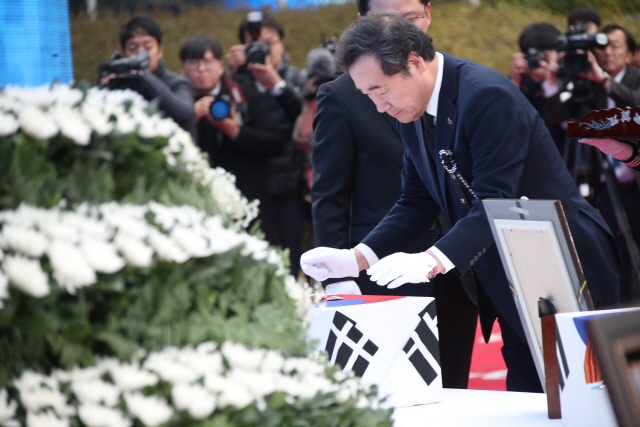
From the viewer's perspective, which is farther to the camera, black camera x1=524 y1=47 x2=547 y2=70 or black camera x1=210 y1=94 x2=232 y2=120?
black camera x1=524 y1=47 x2=547 y2=70

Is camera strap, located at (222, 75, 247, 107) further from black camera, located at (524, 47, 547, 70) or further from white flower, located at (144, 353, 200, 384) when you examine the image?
white flower, located at (144, 353, 200, 384)

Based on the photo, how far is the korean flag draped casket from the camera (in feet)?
4.57

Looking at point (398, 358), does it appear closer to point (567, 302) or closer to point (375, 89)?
point (567, 302)

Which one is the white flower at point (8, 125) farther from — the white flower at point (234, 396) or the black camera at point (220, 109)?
the black camera at point (220, 109)

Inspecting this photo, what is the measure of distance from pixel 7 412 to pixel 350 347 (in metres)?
0.82

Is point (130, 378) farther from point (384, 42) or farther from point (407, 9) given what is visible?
point (407, 9)

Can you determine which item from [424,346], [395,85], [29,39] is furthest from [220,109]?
[424,346]

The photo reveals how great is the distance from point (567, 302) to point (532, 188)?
0.56 metres

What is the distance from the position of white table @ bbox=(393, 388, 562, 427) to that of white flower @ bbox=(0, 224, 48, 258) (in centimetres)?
78

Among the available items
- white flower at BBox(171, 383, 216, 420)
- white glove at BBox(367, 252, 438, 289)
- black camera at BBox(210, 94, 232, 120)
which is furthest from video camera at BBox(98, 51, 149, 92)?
white flower at BBox(171, 383, 216, 420)

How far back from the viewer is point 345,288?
2051 mm

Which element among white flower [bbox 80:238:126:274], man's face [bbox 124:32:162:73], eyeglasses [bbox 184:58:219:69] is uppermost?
man's face [bbox 124:32:162:73]

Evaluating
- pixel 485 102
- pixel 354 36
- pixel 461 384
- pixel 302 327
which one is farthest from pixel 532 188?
pixel 302 327

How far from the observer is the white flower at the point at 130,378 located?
26.5 inches
